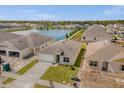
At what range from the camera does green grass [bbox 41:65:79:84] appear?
15.3m

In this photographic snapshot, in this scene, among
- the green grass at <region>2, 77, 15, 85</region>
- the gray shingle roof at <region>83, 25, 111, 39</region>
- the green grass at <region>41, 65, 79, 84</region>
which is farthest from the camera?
the gray shingle roof at <region>83, 25, 111, 39</region>

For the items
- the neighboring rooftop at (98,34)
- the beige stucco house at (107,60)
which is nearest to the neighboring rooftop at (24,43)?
the beige stucco house at (107,60)

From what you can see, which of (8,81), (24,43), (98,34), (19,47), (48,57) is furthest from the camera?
(98,34)

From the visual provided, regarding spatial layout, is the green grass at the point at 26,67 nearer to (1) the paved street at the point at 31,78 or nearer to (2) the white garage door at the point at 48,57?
(1) the paved street at the point at 31,78

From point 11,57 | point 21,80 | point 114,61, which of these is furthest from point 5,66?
point 114,61

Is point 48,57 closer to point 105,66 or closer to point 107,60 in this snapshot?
point 105,66

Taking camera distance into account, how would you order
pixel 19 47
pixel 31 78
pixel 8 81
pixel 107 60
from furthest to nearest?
pixel 19 47
pixel 107 60
pixel 31 78
pixel 8 81

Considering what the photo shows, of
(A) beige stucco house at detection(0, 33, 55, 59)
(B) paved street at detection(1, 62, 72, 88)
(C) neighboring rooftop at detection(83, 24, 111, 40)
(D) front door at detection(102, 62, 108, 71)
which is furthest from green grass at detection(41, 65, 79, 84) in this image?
(C) neighboring rooftop at detection(83, 24, 111, 40)

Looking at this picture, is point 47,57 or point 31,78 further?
point 47,57

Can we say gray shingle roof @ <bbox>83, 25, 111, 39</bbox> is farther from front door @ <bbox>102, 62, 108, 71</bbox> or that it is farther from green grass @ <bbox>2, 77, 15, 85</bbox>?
green grass @ <bbox>2, 77, 15, 85</bbox>

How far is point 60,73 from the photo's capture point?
1686 centimetres

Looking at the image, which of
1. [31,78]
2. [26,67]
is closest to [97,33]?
[26,67]
